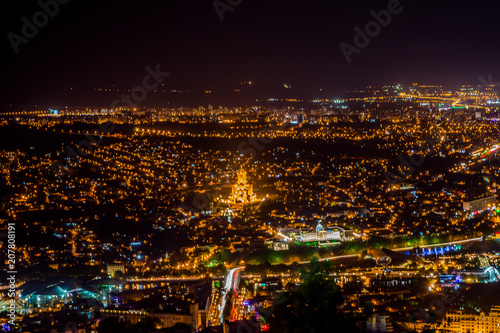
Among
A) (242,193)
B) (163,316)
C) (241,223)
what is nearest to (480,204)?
(241,223)

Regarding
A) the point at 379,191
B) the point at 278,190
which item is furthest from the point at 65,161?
the point at 379,191

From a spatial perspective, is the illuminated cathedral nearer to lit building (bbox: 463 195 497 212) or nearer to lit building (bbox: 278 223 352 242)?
lit building (bbox: 278 223 352 242)

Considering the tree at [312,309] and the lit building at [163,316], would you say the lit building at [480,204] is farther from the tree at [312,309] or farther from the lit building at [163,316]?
the tree at [312,309]

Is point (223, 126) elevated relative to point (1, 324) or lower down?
elevated

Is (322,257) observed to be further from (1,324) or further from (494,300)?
(1,324)

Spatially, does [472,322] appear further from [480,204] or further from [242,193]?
[242,193]

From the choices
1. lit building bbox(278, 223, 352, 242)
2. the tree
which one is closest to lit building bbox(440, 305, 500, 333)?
the tree

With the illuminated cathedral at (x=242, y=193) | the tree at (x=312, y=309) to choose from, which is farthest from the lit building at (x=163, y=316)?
the illuminated cathedral at (x=242, y=193)
